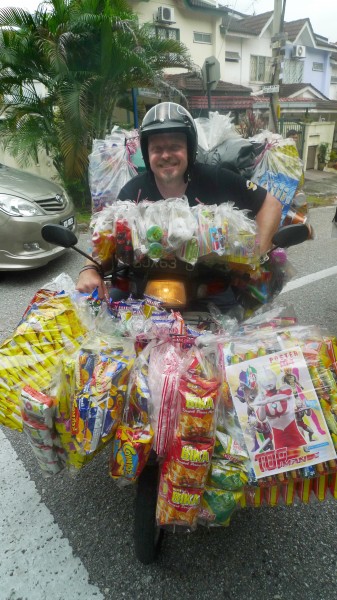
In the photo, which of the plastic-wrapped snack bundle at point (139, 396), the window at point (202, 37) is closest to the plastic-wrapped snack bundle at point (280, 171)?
the plastic-wrapped snack bundle at point (139, 396)

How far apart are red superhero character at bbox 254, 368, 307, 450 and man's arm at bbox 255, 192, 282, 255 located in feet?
3.05

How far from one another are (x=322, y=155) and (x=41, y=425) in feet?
68.2

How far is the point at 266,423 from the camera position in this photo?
1.30 metres

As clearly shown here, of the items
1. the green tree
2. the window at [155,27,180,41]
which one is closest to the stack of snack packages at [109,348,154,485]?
the green tree

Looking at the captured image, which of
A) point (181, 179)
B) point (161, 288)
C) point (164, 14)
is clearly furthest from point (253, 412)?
point (164, 14)

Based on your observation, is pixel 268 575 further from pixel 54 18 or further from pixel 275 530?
pixel 54 18

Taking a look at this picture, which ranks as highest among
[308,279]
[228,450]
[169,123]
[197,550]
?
[169,123]

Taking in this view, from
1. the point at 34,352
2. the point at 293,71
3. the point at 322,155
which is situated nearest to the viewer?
the point at 34,352

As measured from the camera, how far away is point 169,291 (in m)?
1.81

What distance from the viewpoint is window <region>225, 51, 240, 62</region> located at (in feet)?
65.8

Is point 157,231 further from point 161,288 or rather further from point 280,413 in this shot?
point 280,413

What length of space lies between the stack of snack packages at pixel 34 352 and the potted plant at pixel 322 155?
20.3 m

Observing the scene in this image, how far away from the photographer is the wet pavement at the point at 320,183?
43.4 feet

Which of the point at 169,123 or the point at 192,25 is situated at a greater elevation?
the point at 192,25
